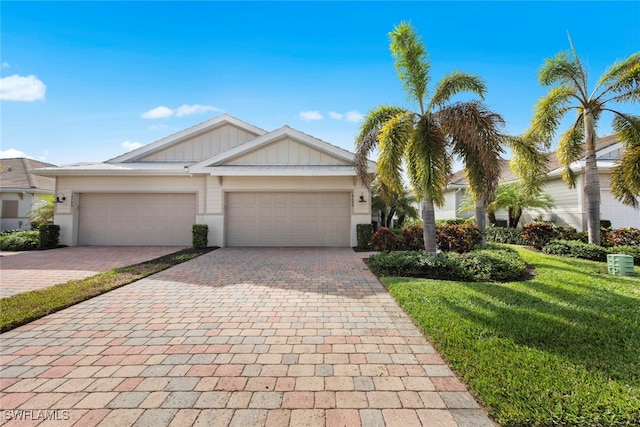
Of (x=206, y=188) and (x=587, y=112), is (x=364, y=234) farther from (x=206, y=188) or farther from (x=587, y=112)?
(x=587, y=112)

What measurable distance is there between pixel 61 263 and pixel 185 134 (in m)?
8.42

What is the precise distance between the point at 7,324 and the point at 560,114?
15.1m

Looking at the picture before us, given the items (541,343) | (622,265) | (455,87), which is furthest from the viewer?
(455,87)

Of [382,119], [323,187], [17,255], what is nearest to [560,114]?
[382,119]

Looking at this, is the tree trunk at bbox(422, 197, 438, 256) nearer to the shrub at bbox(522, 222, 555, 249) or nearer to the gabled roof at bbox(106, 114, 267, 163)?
the shrub at bbox(522, 222, 555, 249)

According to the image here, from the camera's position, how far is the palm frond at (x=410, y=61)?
690cm

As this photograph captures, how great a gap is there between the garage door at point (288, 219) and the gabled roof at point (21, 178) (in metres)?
13.5

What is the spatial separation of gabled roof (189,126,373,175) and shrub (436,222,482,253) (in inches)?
177

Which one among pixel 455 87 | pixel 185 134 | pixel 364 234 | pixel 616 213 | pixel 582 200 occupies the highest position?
pixel 185 134

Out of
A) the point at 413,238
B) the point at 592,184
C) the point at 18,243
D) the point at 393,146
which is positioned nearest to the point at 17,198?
the point at 18,243

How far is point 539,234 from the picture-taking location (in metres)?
11.2

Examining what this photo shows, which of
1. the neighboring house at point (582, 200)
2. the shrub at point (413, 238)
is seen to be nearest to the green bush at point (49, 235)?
the shrub at point (413, 238)

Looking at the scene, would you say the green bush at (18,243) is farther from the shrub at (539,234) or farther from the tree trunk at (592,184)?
the tree trunk at (592,184)

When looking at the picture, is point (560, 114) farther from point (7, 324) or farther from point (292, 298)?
point (7, 324)
